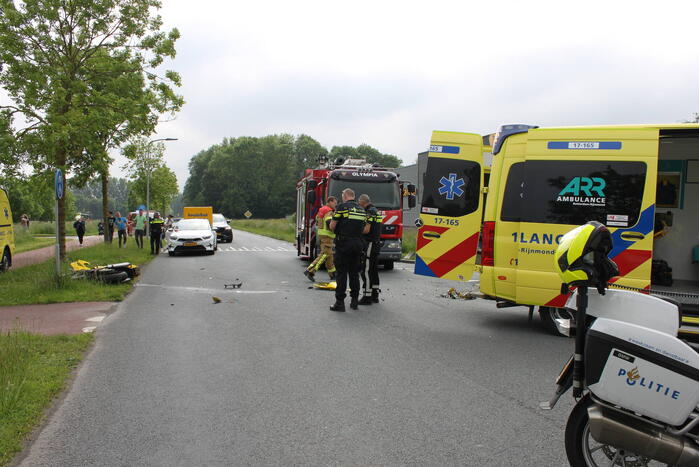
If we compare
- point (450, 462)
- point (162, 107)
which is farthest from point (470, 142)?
point (162, 107)

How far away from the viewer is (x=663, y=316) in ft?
10.7

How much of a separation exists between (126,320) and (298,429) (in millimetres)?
5246

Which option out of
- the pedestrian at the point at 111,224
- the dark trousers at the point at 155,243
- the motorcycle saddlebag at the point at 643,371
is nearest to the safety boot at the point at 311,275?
the motorcycle saddlebag at the point at 643,371

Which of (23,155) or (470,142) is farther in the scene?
(23,155)

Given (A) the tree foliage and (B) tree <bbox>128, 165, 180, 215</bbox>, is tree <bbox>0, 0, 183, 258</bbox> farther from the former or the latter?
(A) the tree foliage

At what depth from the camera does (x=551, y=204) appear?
6992 millimetres

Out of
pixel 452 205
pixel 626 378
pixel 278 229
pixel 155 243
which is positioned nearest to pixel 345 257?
pixel 452 205

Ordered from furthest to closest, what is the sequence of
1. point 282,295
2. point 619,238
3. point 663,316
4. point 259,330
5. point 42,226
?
1. point 42,226
2. point 282,295
3. point 259,330
4. point 619,238
5. point 663,316

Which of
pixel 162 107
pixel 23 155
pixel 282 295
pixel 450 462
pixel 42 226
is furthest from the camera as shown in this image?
pixel 42 226

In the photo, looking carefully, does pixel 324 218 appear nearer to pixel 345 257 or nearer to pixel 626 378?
pixel 345 257

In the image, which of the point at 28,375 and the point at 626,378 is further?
the point at 28,375

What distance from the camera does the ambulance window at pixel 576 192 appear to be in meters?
6.57

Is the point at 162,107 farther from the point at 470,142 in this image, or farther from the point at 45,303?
the point at 470,142

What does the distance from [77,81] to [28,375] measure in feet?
39.5
